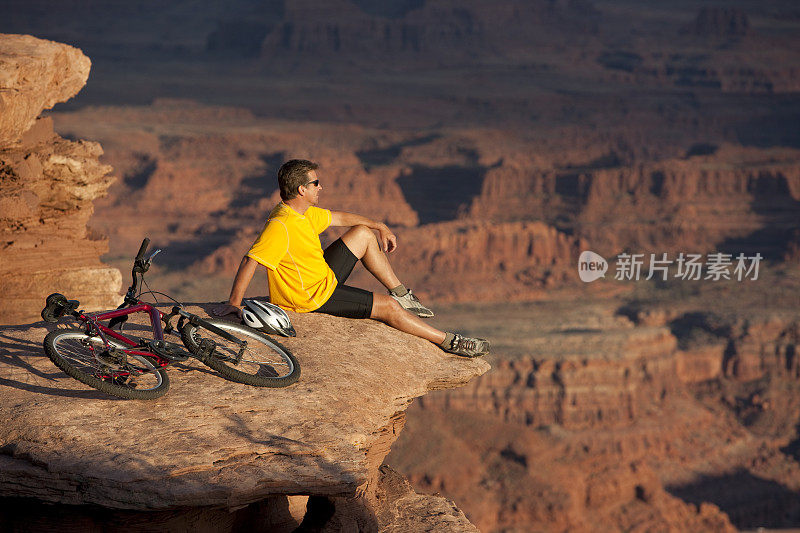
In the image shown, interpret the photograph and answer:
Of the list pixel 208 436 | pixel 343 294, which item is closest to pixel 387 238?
pixel 343 294

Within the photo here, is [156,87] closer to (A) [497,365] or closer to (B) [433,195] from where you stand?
(B) [433,195]

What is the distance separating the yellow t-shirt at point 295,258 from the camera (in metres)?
10.3

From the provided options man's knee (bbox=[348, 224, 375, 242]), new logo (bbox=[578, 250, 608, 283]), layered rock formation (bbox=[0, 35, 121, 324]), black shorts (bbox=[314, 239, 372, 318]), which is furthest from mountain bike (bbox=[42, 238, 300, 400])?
new logo (bbox=[578, 250, 608, 283])

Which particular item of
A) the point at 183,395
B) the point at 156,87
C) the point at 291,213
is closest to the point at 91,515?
the point at 183,395

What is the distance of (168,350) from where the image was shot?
9.23 metres

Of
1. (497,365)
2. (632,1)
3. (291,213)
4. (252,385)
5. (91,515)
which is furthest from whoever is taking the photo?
(632,1)

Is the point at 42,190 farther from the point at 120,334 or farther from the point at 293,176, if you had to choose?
the point at 120,334

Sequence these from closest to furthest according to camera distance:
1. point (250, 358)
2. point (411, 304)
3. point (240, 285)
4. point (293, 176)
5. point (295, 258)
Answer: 1. point (250, 358)
2. point (240, 285)
3. point (293, 176)
4. point (295, 258)
5. point (411, 304)

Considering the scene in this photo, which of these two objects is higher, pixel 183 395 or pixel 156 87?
pixel 156 87

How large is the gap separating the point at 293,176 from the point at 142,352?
8.05ft

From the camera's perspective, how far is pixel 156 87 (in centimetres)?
9294

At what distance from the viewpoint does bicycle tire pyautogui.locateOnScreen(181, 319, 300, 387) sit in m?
9.30

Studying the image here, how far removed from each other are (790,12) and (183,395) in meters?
119

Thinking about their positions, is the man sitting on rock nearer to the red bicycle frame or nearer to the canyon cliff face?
the canyon cliff face
